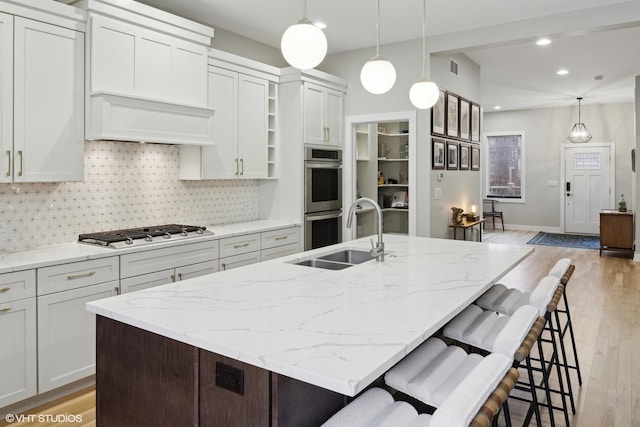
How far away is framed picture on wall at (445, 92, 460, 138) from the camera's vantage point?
5.48 m

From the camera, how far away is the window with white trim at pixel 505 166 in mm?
11133

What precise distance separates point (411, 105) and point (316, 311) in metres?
3.72

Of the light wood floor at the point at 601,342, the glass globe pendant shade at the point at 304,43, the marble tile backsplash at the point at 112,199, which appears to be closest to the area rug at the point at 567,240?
the light wood floor at the point at 601,342

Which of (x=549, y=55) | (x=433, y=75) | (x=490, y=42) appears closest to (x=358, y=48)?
(x=433, y=75)

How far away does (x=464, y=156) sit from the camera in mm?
6133

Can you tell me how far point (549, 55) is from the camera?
20.1 feet

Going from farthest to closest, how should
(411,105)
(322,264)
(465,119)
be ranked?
1. (465,119)
2. (411,105)
3. (322,264)

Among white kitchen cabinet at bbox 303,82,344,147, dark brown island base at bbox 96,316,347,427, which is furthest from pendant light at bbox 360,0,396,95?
white kitchen cabinet at bbox 303,82,344,147

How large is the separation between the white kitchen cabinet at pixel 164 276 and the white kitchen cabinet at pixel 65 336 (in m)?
0.14

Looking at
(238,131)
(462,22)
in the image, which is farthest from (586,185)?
(238,131)

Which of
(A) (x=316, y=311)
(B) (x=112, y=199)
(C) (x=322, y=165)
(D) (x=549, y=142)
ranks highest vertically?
(D) (x=549, y=142)

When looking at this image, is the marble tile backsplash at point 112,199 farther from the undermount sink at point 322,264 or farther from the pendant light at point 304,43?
the pendant light at point 304,43

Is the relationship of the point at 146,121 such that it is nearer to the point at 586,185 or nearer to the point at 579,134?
the point at 579,134

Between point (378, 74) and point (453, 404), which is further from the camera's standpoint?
point (378, 74)
